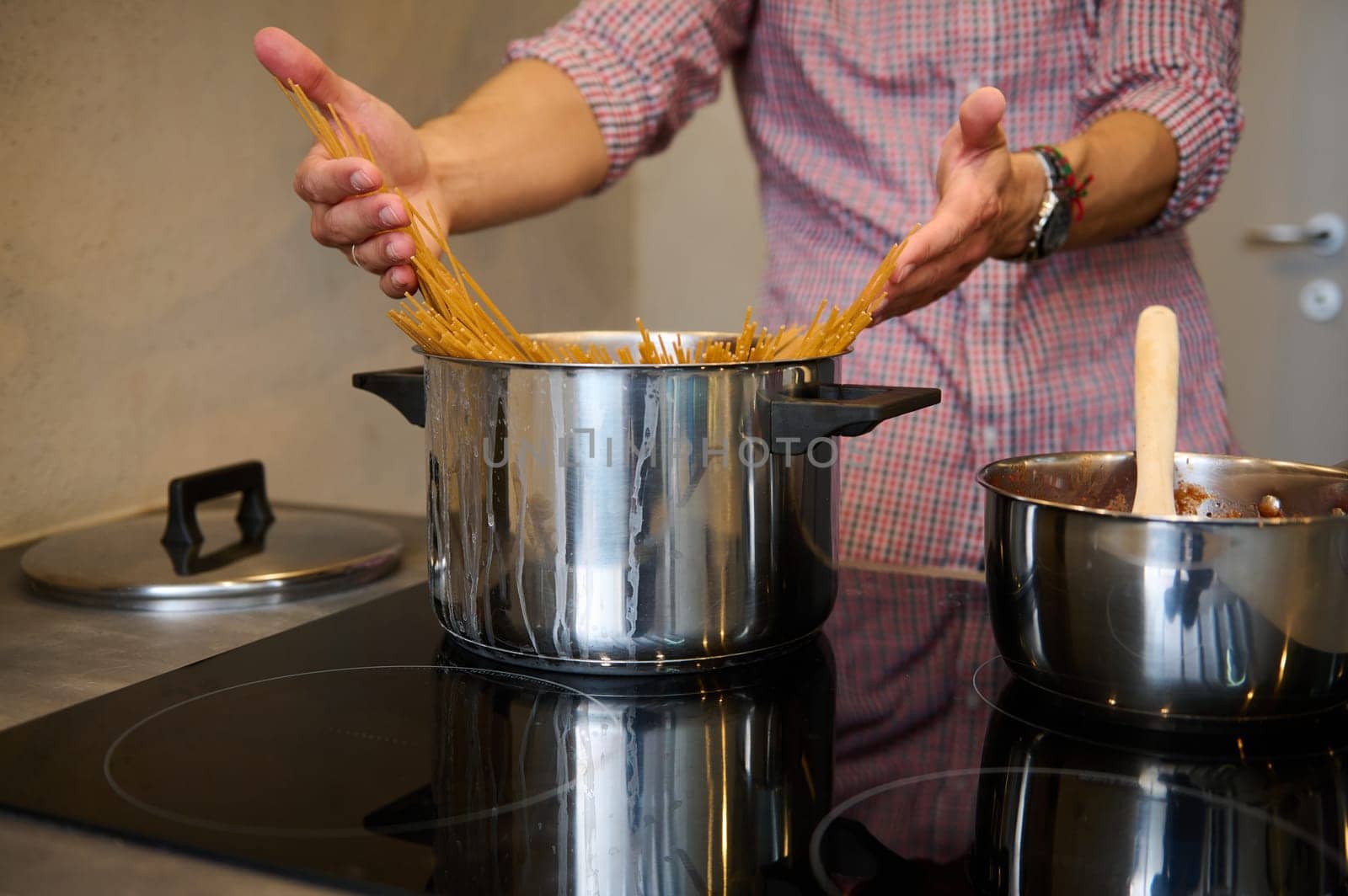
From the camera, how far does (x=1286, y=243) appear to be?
218 centimetres

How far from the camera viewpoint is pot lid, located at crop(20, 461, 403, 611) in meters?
0.84

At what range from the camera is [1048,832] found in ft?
1.65

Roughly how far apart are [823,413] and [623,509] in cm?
12

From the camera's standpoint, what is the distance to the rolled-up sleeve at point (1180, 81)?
106cm

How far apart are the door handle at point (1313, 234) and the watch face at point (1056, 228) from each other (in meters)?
1.45

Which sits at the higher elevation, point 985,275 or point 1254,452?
point 985,275

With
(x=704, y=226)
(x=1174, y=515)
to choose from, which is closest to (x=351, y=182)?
(x=1174, y=515)

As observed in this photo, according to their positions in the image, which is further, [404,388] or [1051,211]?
[1051,211]

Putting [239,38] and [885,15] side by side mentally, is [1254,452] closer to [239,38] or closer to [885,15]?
[885,15]

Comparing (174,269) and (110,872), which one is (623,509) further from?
(174,269)

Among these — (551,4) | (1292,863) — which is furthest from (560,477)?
(551,4)

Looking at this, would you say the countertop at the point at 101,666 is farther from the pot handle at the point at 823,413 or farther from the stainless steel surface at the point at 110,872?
the pot handle at the point at 823,413

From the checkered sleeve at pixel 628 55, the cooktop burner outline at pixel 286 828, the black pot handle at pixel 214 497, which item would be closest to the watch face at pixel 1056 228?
the checkered sleeve at pixel 628 55

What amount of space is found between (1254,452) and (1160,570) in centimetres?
190
